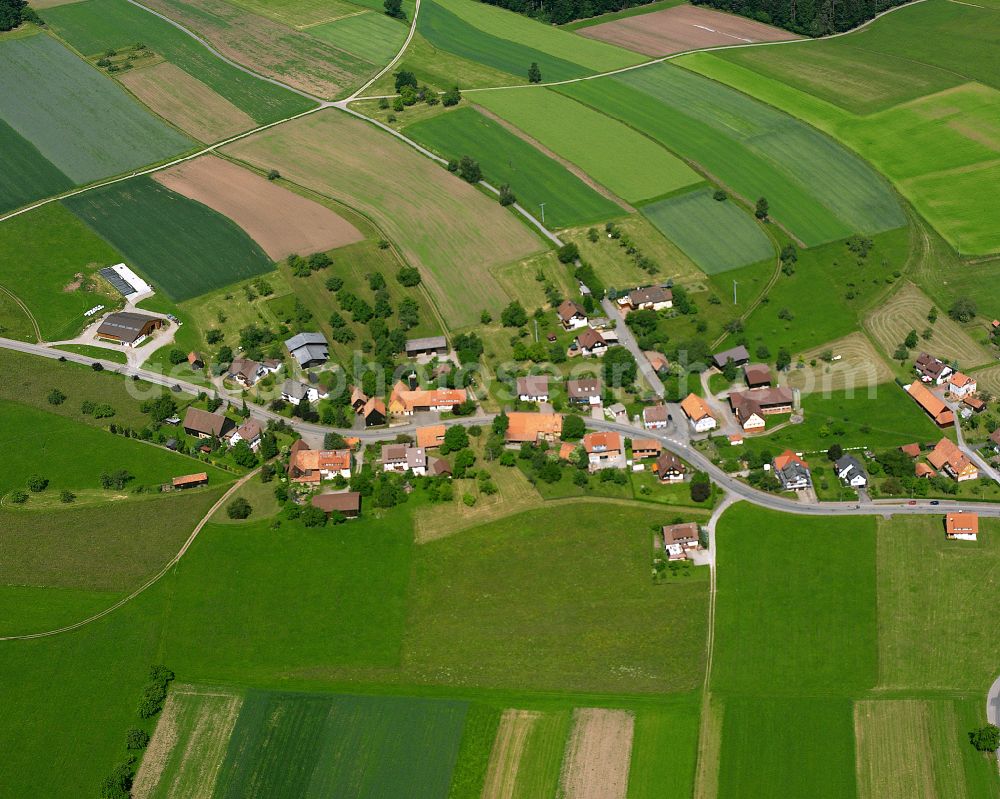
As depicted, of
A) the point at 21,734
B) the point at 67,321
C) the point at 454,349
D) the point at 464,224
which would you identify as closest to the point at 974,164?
the point at 464,224

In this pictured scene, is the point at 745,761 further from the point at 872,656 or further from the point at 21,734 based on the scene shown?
the point at 21,734

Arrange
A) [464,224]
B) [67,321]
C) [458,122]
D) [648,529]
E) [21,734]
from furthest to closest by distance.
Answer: [458,122] < [464,224] < [67,321] < [648,529] < [21,734]

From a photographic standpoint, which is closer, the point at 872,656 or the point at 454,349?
the point at 872,656

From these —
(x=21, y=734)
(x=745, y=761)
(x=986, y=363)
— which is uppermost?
(x=986, y=363)

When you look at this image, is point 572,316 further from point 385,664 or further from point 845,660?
point 845,660

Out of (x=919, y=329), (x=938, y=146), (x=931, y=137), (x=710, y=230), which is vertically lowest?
(x=919, y=329)

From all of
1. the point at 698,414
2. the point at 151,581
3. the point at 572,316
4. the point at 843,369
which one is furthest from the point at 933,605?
the point at 151,581

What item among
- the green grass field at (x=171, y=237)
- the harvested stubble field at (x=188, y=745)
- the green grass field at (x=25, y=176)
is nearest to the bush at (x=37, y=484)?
the harvested stubble field at (x=188, y=745)
